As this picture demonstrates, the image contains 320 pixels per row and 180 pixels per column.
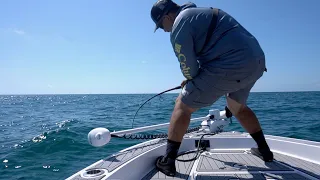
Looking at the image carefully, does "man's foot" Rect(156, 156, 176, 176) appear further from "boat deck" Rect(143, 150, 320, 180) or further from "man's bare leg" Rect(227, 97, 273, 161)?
"man's bare leg" Rect(227, 97, 273, 161)

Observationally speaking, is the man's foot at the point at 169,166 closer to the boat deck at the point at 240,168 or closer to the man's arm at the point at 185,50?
the boat deck at the point at 240,168

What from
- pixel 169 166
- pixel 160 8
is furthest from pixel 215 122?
pixel 160 8

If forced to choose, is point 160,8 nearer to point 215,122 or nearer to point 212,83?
point 212,83

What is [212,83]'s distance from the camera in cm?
180

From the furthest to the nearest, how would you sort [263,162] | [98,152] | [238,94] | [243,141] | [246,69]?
[98,152] < [243,141] < [263,162] < [238,94] < [246,69]

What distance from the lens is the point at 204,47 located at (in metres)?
1.81

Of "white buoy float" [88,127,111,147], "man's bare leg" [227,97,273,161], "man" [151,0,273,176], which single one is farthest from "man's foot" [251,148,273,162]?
"white buoy float" [88,127,111,147]

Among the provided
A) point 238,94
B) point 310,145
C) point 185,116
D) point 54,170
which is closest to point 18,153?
point 54,170

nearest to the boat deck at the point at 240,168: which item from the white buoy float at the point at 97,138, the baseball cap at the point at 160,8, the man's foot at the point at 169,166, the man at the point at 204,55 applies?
the man's foot at the point at 169,166

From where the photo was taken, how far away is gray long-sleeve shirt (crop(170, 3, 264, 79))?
172 centimetres

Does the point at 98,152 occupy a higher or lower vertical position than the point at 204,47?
lower

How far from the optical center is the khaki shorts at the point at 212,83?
1776 millimetres

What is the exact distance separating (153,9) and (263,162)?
1782 mm

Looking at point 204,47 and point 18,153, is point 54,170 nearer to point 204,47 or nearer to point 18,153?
point 18,153
